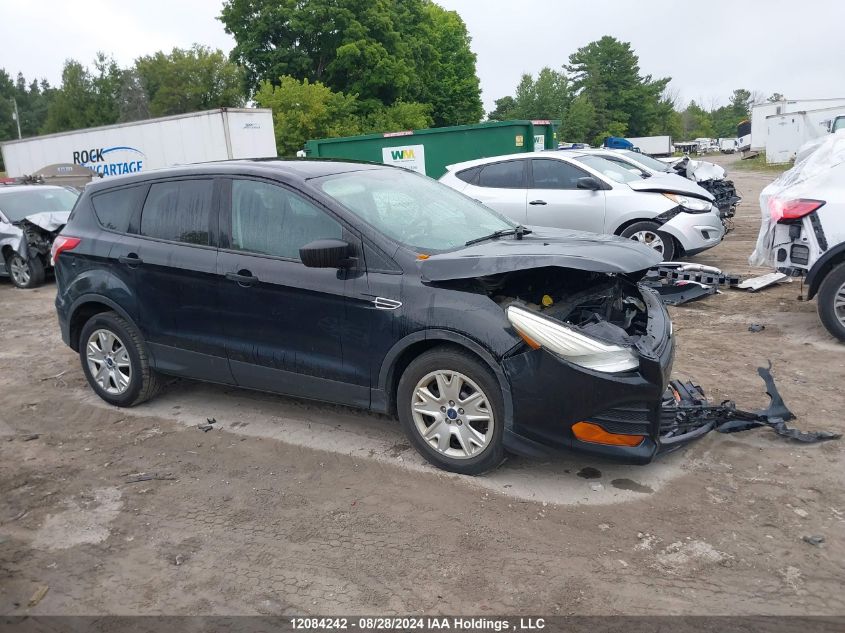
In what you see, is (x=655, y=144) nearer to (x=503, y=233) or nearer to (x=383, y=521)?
(x=503, y=233)

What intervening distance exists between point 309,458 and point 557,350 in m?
1.81

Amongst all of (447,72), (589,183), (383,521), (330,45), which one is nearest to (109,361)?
(383,521)

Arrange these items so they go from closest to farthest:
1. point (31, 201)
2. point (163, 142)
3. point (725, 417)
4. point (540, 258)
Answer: point (540, 258), point (725, 417), point (31, 201), point (163, 142)

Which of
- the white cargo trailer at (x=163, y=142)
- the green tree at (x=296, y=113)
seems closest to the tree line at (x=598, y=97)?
the green tree at (x=296, y=113)

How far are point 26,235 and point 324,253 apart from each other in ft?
30.7

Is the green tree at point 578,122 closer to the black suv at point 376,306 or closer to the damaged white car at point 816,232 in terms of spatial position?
the damaged white car at point 816,232

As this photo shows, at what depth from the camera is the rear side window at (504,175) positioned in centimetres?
992

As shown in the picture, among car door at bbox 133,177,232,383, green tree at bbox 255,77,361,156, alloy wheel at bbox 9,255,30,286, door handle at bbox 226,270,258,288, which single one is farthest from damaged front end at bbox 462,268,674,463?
green tree at bbox 255,77,361,156

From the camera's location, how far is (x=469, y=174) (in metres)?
10.3

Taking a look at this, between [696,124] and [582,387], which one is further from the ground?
[696,124]

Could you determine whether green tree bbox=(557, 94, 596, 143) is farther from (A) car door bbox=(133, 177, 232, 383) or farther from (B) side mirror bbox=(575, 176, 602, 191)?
(A) car door bbox=(133, 177, 232, 383)

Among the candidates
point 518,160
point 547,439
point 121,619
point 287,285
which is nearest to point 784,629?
point 547,439

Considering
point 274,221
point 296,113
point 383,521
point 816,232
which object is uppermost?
point 296,113

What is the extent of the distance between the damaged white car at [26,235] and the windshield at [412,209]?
841 centimetres
